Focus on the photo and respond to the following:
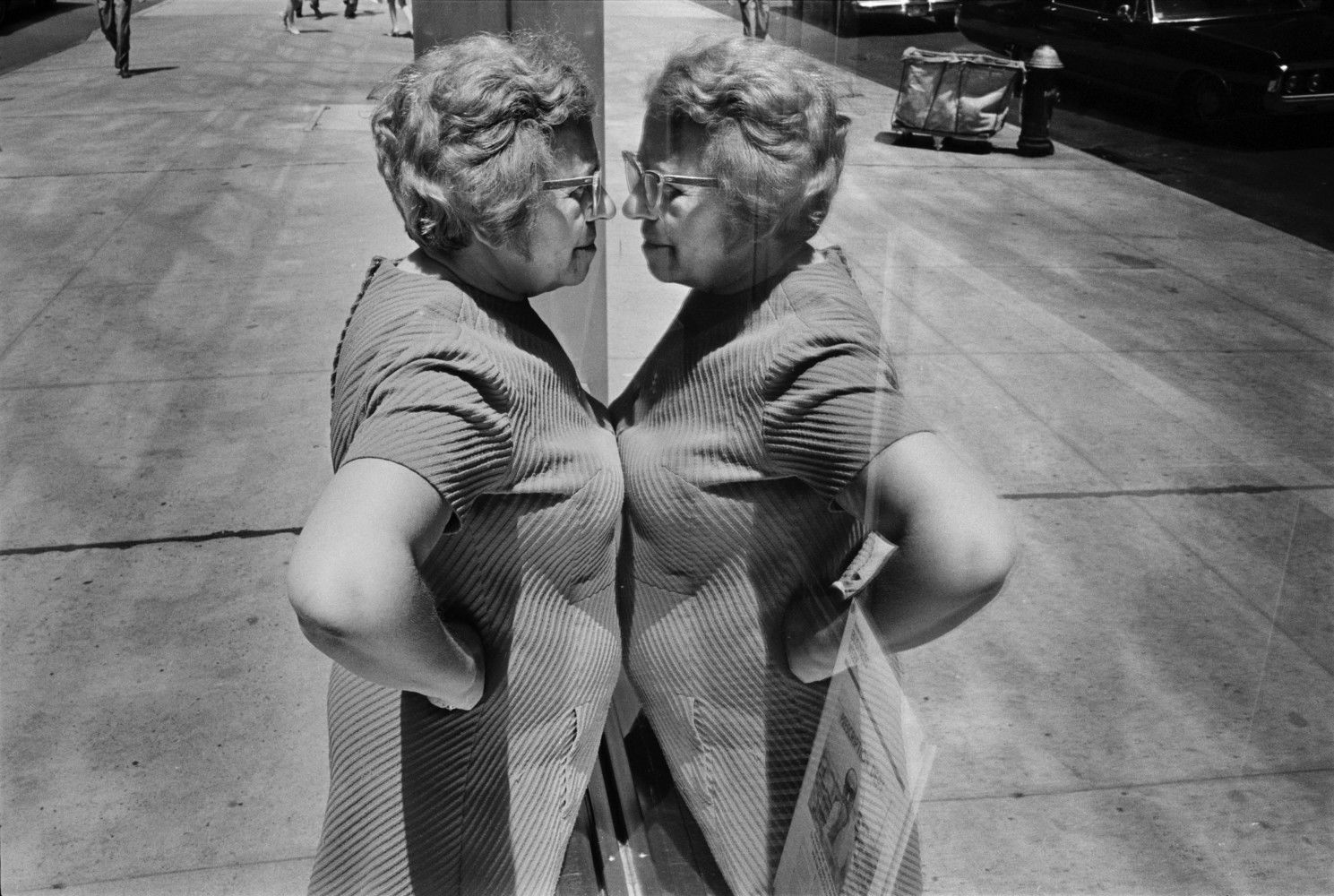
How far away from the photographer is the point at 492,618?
1356 mm

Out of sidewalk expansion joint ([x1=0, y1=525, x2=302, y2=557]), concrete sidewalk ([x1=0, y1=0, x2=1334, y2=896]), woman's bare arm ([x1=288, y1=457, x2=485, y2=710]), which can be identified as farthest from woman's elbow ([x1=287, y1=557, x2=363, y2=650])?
sidewalk expansion joint ([x1=0, y1=525, x2=302, y2=557])

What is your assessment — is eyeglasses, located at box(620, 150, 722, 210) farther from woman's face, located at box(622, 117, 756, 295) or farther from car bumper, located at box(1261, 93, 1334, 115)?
car bumper, located at box(1261, 93, 1334, 115)

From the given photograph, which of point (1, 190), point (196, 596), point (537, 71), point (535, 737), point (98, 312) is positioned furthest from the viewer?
point (98, 312)

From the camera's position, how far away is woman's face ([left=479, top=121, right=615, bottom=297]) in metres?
1.33

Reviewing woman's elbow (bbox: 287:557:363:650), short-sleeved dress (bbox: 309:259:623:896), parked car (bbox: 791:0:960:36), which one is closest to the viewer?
woman's elbow (bbox: 287:557:363:650)

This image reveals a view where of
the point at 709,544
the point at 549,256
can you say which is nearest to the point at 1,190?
the point at 549,256

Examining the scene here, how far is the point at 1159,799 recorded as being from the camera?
5.64 feet

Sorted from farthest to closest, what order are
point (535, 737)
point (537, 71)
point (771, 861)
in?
1. point (771, 861)
2. point (535, 737)
3. point (537, 71)

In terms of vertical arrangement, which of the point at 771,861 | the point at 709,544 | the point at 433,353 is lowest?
the point at 771,861

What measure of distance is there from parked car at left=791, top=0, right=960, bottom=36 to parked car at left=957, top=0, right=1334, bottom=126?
0.28ft

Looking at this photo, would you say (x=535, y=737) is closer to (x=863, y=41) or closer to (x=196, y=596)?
(x=863, y=41)

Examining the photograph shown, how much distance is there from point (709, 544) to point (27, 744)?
1.92 meters

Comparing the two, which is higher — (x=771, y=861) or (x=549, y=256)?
(x=549, y=256)

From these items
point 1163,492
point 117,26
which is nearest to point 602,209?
point 1163,492
